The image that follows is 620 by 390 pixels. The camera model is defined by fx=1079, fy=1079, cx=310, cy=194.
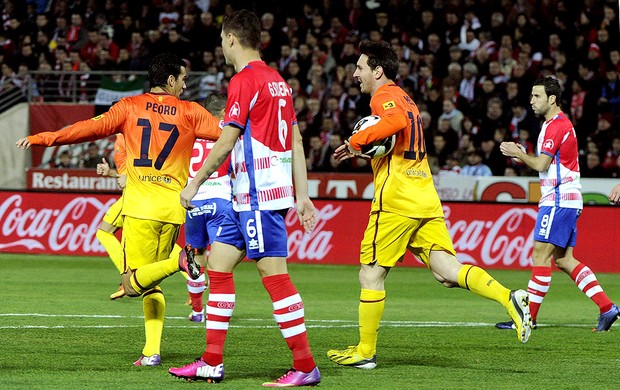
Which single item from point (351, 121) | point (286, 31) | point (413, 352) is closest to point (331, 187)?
point (351, 121)

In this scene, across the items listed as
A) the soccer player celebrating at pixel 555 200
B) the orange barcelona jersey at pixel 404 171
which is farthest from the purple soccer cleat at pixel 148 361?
the soccer player celebrating at pixel 555 200

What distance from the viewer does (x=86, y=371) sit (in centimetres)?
747

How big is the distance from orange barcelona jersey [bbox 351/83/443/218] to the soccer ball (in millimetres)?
78

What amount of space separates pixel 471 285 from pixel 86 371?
9.33ft

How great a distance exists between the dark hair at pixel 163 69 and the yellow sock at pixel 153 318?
1.62 m

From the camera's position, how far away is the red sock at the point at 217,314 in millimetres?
7051

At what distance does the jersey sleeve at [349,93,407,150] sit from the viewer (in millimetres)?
7812

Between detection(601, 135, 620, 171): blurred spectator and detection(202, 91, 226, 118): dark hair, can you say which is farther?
detection(601, 135, 620, 171): blurred spectator

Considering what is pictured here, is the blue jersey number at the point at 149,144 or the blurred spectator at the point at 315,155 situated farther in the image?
the blurred spectator at the point at 315,155

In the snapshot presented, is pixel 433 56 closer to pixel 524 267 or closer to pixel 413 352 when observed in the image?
pixel 524 267

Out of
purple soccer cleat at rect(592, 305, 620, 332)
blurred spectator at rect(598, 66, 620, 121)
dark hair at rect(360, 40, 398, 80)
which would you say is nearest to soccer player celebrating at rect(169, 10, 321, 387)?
dark hair at rect(360, 40, 398, 80)

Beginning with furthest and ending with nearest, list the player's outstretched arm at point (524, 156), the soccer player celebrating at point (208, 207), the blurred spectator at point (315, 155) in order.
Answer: the blurred spectator at point (315, 155), the soccer player celebrating at point (208, 207), the player's outstretched arm at point (524, 156)

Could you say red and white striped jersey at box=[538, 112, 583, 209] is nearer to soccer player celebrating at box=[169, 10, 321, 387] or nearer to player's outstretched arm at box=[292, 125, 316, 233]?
player's outstretched arm at box=[292, 125, 316, 233]

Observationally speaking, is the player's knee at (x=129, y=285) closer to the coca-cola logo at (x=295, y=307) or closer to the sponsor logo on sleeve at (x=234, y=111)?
the coca-cola logo at (x=295, y=307)
